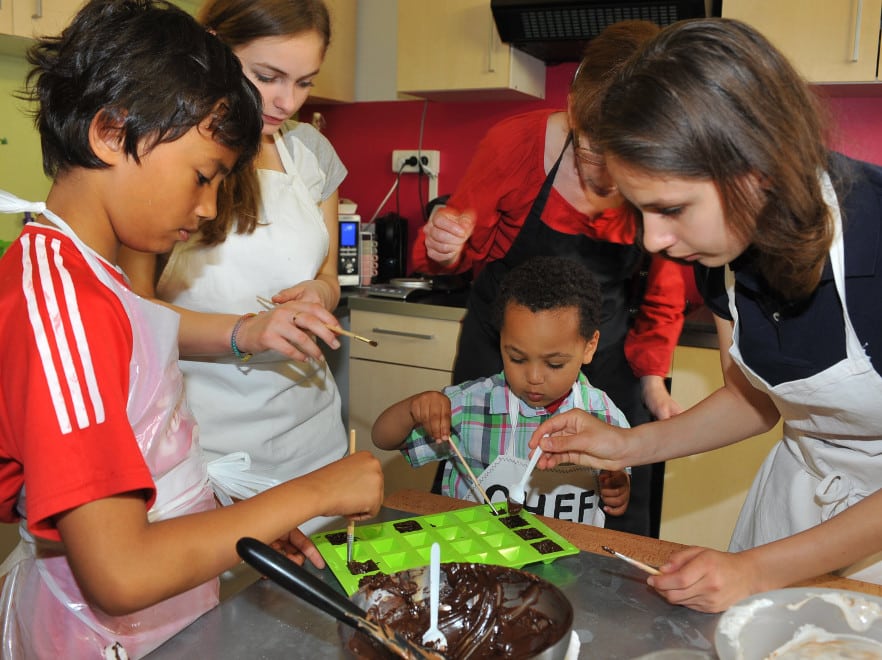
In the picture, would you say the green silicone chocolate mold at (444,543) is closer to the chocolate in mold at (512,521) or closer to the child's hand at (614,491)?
the chocolate in mold at (512,521)

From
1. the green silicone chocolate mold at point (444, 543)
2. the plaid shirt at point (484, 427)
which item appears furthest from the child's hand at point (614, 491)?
the green silicone chocolate mold at point (444, 543)

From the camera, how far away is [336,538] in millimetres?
1053

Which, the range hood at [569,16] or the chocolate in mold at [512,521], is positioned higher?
the range hood at [569,16]

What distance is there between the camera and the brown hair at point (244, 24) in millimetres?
1316

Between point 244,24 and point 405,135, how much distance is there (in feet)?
6.34

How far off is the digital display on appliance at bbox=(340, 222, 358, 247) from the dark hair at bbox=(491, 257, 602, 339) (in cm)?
138

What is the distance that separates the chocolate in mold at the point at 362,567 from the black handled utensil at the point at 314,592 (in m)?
0.26

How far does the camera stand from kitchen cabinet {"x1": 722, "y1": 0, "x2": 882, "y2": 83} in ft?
7.28

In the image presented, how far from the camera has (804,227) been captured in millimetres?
910

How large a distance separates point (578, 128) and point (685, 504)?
4.29ft

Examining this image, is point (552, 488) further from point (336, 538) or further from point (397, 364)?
point (397, 364)

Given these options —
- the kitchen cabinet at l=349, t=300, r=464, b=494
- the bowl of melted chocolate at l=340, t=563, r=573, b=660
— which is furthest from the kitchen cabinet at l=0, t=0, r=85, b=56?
the bowl of melted chocolate at l=340, t=563, r=573, b=660

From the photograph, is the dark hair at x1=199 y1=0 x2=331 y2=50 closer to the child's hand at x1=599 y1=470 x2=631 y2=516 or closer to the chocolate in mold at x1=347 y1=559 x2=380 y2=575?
the chocolate in mold at x1=347 y1=559 x2=380 y2=575

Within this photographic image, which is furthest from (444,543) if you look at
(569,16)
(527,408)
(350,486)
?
(569,16)
